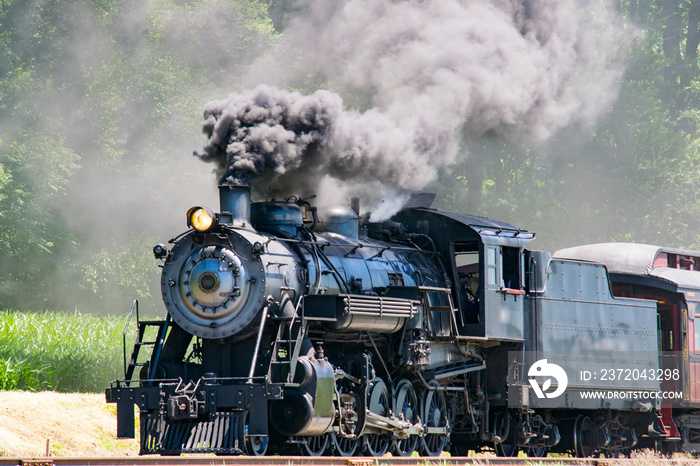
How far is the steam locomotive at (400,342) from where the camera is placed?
11125mm

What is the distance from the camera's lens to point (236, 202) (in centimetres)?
1188

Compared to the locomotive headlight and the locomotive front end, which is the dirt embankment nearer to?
the locomotive front end

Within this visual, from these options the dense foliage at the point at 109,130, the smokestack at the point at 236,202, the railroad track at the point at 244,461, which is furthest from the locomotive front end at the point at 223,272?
the dense foliage at the point at 109,130

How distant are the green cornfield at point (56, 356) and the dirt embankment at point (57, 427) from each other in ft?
3.56

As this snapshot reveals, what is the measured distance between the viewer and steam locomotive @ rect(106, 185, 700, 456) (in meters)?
11.1

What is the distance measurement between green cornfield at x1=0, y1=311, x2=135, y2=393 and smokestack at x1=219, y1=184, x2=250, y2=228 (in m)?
6.77

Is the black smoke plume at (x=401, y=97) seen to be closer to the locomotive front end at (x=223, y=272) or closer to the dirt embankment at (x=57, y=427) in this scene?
the locomotive front end at (x=223, y=272)

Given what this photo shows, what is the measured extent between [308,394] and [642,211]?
33208 millimetres

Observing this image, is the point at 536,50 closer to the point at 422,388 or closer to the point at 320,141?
the point at 320,141

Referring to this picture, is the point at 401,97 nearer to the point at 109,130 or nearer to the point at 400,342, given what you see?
the point at 400,342

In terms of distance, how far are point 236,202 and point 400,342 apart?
9.80 feet

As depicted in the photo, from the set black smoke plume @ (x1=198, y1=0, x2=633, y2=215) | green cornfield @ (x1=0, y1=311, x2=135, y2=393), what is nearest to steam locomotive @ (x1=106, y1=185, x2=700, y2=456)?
black smoke plume @ (x1=198, y1=0, x2=633, y2=215)

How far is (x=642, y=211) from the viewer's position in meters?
41.2

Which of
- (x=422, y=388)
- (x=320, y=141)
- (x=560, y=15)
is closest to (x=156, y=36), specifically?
(x=560, y=15)
